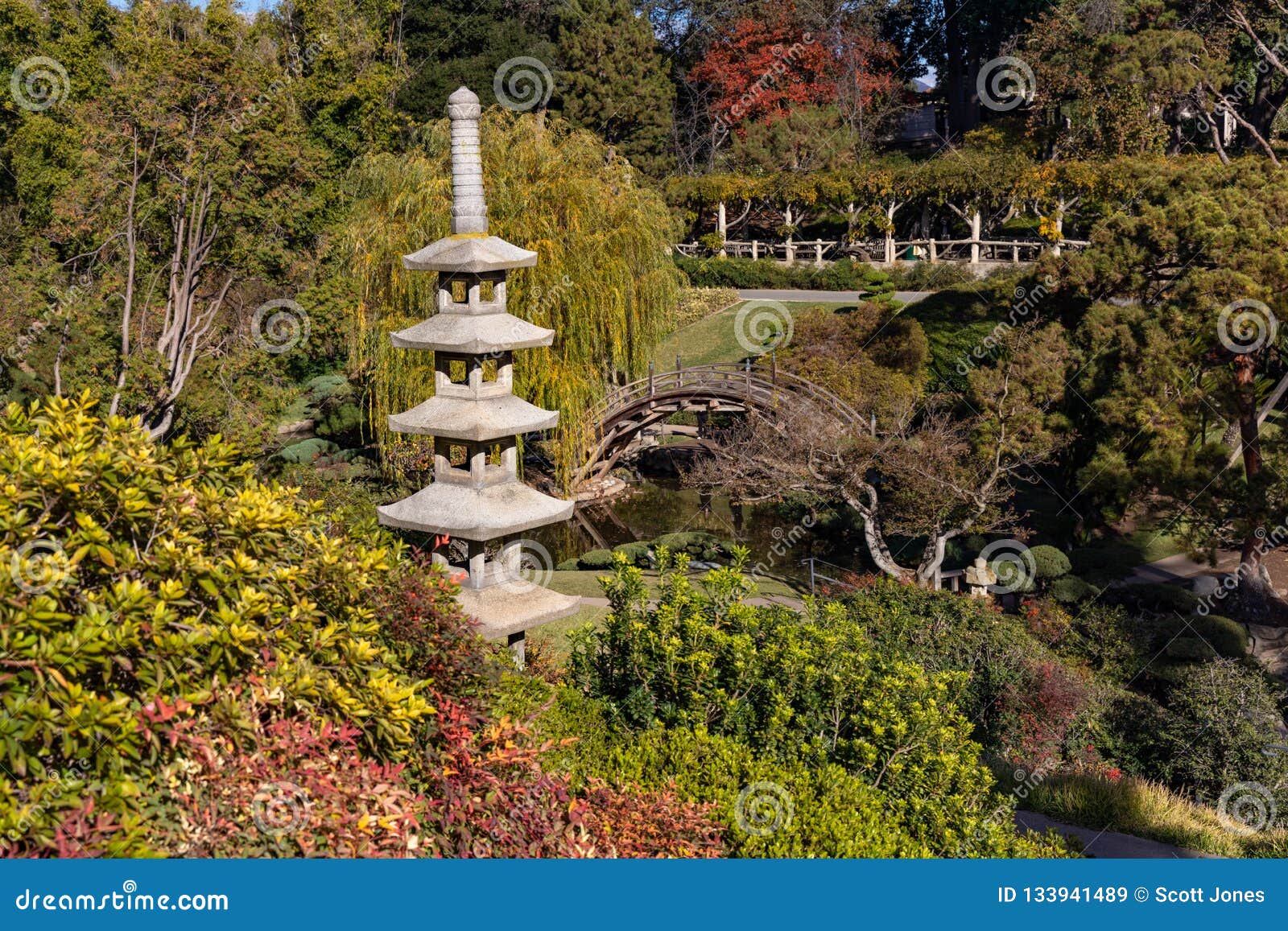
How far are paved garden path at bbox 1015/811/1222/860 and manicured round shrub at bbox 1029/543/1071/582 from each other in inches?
346

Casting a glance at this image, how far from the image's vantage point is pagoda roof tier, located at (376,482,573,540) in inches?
414

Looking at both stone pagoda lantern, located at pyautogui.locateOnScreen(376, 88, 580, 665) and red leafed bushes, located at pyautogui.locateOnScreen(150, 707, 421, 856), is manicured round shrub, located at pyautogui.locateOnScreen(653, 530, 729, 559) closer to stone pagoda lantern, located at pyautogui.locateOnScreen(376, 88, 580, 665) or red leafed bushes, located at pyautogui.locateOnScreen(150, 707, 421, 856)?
stone pagoda lantern, located at pyautogui.locateOnScreen(376, 88, 580, 665)

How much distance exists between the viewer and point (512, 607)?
34.7 feet

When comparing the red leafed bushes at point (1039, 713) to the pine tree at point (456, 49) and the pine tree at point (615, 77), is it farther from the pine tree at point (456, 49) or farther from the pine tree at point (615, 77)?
the pine tree at point (615, 77)

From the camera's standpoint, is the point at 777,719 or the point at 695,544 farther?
the point at 695,544

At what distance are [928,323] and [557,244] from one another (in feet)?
39.3

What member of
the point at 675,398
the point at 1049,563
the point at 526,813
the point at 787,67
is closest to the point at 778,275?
Result: the point at 787,67

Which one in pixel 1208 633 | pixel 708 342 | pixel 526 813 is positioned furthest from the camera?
pixel 708 342

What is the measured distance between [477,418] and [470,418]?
64 mm

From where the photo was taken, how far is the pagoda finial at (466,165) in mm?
10469

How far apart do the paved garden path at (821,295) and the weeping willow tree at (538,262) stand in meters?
14.4

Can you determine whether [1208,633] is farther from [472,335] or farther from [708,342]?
[708,342]

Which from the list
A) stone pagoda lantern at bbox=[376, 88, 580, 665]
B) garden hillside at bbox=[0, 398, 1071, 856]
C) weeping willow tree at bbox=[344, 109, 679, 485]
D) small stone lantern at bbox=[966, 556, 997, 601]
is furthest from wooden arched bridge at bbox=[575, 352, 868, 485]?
garden hillside at bbox=[0, 398, 1071, 856]

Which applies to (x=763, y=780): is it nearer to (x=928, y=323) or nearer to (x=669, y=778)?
(x=669, y=778)
